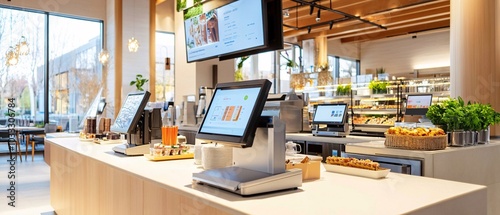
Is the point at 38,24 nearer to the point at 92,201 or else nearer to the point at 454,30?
the point at 92,201

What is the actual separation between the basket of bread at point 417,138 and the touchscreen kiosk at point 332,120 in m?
1.46

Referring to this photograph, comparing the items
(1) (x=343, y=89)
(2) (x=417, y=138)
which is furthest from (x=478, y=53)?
(1) (x=343, y=89)

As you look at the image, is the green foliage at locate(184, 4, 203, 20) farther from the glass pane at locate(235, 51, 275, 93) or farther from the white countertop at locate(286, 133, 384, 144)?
the glass pane at locate(235, 51, 275, 93)

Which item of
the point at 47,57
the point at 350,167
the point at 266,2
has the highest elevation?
the point at 47,57

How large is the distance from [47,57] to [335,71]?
10.1 m

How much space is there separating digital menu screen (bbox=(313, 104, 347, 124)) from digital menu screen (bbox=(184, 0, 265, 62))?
5.54ft

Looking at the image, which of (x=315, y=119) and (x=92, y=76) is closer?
(x=315, y=119)

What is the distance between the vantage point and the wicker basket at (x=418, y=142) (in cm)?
247

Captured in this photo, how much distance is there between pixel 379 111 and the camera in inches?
313

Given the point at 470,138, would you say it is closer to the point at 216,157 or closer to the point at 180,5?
the point at 216,157

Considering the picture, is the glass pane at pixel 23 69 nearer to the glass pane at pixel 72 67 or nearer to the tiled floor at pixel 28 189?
the glass pane at pixel 72 67

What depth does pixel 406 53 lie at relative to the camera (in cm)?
1359

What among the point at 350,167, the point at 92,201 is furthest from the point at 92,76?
the point at 350,167

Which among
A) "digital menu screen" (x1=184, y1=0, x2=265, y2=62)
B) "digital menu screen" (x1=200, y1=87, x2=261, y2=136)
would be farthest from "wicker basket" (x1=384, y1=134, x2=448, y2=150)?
"digital menu screen" (x1=200, y1=87, x2=261, y2=136)
